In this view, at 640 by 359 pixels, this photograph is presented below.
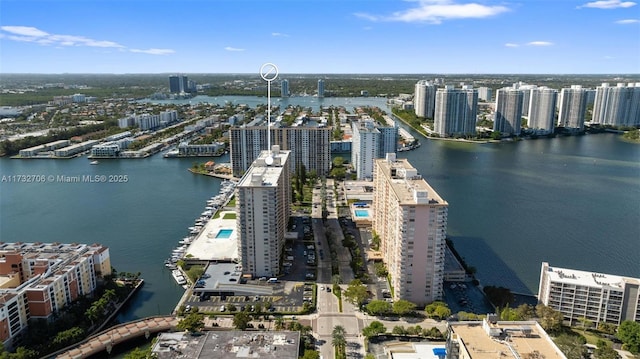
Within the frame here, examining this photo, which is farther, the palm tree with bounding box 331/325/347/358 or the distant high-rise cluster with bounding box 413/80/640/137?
the distant high-rise cluster with bounding box 413/80/640/137

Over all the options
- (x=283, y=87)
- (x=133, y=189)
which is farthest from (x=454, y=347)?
(x=283, y=87)

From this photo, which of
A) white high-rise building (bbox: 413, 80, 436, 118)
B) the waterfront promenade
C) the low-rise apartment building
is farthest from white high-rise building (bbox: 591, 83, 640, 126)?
the low-rise apartment building

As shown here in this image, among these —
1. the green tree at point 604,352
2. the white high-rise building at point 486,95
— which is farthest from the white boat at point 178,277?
the white high-rise building at point 486,95

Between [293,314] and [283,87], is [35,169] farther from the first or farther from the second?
[283,87]

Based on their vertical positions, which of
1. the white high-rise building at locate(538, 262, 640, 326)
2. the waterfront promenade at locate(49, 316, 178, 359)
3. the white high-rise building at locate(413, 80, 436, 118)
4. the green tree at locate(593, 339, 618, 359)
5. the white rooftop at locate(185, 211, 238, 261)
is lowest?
the waterfront promenade at locate(49, 316, 178, 359)

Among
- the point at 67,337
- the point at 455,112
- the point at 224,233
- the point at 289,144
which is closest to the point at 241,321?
the point at 67,337

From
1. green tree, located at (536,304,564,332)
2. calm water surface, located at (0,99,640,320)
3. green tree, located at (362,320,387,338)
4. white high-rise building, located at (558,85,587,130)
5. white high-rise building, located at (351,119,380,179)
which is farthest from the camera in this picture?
white high-rise building, located at (558,85,587,130)

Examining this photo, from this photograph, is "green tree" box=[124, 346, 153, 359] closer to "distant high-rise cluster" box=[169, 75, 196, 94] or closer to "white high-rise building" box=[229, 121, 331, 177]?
"white high-rise building" box=[229, 121, 331, 177]

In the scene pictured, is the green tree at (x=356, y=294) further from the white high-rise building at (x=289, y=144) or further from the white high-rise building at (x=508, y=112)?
the white high-rise building at (x=508, y=112)
